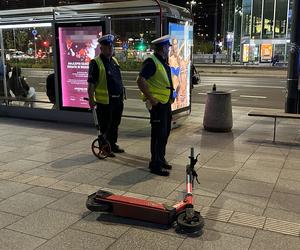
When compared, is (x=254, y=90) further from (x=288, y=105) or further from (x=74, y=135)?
(x=74, y=135)

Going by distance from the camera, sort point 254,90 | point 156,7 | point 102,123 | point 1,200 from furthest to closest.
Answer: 1. point 254,90
2. point 156,7
3. point 102,123
4. point 1,200

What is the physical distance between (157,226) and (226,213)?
80 centimetres

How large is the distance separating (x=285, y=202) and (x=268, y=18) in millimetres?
40320

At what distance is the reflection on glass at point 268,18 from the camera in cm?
4091

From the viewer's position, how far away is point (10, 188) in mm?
5074

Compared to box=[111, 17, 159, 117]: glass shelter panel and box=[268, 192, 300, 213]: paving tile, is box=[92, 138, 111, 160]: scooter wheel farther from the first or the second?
box=[111, 17, 159, 117]: glass shelter panel

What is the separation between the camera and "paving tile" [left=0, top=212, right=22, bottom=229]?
160 inches

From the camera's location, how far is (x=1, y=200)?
4680 millimetres

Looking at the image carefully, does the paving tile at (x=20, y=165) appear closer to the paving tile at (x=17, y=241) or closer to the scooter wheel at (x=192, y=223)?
the paving tile at (x=17, y=241)

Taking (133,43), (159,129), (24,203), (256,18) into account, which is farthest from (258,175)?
(256,18)

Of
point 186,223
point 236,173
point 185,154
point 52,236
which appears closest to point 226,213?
point 186,223

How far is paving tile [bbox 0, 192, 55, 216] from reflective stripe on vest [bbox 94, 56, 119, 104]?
2089mm

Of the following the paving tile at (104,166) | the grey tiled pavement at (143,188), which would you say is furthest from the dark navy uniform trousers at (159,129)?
the paving tile at (104,166)

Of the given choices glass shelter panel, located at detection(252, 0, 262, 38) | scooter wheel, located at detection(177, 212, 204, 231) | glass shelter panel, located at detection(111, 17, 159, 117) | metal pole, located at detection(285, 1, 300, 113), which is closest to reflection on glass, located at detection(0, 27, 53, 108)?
glass shelter panel, located at detection(111, 17, 159, 117)
